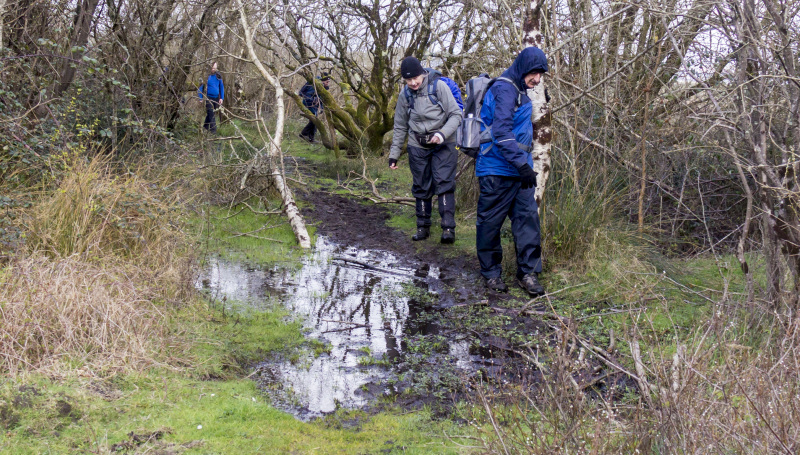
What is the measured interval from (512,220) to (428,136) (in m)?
1.71

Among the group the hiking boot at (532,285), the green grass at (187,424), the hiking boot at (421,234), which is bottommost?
the green grass at (187,424)

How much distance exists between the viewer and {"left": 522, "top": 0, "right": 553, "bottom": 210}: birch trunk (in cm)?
610

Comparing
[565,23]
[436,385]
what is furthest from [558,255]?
[565,23]

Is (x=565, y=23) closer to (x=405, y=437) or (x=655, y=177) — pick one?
(x=655, y=177)

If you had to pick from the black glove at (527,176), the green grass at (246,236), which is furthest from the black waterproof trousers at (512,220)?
the green grass at (246,236)

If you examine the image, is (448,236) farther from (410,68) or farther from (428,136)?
(410,68)

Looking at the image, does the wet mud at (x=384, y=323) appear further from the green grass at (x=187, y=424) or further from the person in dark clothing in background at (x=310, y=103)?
the person in dark clothing in background at (x=310, y=103)

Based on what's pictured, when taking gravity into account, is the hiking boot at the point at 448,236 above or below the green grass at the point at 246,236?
above

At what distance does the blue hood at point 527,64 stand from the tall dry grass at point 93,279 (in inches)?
123

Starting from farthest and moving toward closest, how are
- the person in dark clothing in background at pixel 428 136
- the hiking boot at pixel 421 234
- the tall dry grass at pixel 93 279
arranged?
the hiking boot at pixel 421 234, the person in dark clothing in background at pixel 428 136, the tall dry grass at pixel 93 279

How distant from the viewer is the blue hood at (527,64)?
5.44 m

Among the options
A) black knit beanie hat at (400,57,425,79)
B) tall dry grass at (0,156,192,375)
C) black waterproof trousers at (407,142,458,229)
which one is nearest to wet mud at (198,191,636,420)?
black waterproof trousers at (407,142,458,229)

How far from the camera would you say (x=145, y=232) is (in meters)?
5.57

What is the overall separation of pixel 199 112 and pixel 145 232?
716cm
